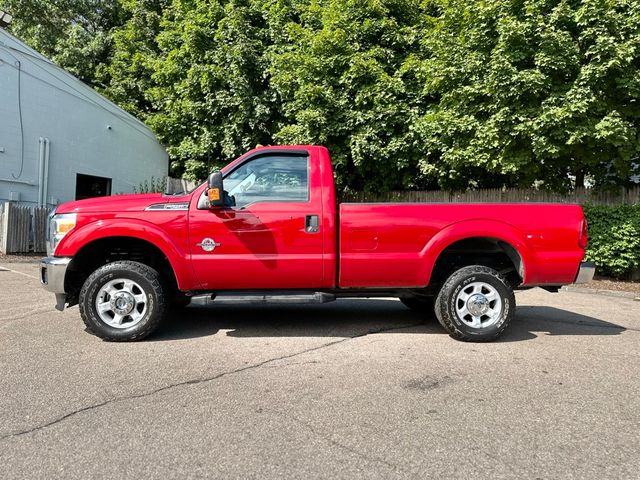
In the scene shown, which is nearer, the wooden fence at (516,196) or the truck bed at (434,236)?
the truck bed at (434,236)

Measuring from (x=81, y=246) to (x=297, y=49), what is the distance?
41.0ft

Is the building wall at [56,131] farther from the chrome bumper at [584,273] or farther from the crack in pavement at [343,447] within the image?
the chrome bumper at [584,273]

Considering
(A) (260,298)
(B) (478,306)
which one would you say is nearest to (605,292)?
(B) (478,306)

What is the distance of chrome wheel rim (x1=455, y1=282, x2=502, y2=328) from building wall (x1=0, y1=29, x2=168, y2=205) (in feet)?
46.6

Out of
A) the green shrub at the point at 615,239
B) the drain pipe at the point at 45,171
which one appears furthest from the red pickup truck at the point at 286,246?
the drain pipe at the point at 45,171

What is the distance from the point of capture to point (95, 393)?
375cm

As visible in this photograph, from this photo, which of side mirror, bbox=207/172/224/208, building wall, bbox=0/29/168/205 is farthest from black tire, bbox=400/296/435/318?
building wall, bbox=0/29/168/205

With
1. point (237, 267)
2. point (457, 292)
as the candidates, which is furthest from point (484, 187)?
point (237, 267)

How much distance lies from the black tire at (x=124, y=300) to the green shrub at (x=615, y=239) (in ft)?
32.4

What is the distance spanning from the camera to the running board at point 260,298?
5242 mm

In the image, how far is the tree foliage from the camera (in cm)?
1021

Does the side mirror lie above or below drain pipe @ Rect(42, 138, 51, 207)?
below

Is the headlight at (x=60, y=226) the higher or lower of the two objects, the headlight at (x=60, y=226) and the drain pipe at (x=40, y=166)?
the lower

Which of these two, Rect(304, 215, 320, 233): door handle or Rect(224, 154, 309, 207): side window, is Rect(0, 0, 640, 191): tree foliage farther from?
Rect(304, 215, 320, 233): door handle
